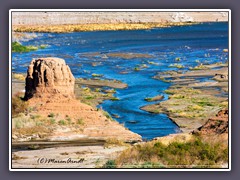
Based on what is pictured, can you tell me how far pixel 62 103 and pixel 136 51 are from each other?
2.04 metres

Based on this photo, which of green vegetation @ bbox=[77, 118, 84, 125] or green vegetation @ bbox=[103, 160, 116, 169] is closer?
green vegetation @ bbox=[103, 160, 116, 169]

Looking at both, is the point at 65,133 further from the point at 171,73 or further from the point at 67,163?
the point at 171,73

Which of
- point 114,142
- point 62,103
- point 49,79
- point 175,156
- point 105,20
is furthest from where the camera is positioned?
point 49,79

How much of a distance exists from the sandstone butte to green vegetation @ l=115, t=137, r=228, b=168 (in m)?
0.41

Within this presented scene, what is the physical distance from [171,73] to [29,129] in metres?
3.41

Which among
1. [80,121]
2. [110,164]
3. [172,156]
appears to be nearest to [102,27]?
Answer: [80,121]

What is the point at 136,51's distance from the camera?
71.9ft

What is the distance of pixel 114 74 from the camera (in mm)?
21938

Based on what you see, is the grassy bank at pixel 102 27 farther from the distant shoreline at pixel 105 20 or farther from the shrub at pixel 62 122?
the shrub at pixel 62 122

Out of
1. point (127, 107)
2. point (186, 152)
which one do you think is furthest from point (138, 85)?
point (186, 152)

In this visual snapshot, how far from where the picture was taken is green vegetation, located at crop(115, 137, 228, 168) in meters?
21.0

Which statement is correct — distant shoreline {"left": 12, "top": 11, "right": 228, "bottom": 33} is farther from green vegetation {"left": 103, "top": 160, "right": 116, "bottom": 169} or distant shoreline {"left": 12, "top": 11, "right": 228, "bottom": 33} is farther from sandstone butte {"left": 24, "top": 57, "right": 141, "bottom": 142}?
green vegetation {"left": 103, "top": 160, "right": 116, "bottom": 169}

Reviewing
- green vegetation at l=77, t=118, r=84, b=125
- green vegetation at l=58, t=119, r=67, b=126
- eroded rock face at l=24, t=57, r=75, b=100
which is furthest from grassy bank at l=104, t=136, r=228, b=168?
eroded rock face at l=24, t=57, r=75, b=100

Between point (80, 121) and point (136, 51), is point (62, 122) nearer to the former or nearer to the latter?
point (80, 121)
